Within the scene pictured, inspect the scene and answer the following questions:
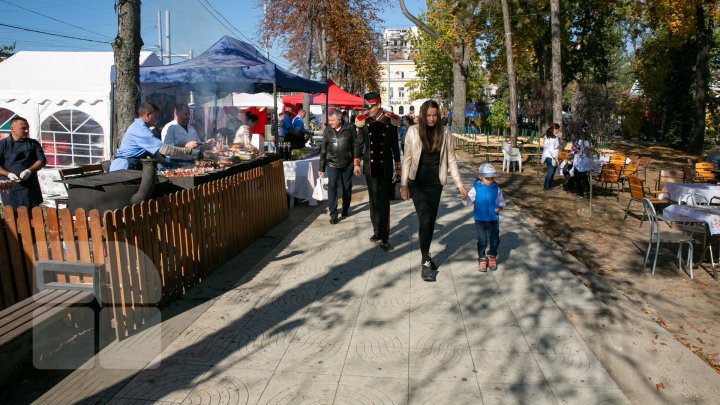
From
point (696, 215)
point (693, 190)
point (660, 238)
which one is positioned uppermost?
point (693, 190)

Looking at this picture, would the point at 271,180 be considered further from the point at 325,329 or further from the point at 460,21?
the point at 460,21

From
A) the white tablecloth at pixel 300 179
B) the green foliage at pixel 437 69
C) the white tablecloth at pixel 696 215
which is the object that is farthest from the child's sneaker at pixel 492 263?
the green foliage at pixel 437 69

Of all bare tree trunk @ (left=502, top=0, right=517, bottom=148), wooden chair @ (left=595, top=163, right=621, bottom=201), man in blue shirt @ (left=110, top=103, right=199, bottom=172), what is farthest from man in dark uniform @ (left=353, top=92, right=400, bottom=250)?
bare tree trunk @ (left=502, top=0, right=517, bottom=148)

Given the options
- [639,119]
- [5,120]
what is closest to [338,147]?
[5,120]

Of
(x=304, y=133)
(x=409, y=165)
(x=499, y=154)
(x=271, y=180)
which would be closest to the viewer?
(x=409, y=165)

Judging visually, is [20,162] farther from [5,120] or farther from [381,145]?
[5,120]

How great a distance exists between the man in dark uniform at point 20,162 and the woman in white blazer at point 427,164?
5335mm

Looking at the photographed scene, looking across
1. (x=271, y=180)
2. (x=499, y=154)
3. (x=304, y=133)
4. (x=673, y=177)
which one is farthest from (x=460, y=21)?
(x=271, y=180)

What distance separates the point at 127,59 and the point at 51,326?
4991 millimetres

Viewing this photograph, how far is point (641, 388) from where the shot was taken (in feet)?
12.8

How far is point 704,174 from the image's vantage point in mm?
11875

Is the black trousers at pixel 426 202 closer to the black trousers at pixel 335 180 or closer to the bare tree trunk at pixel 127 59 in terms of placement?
the black trousers at pixel 335 180

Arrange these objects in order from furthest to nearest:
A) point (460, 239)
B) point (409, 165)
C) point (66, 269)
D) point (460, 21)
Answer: point (460, 21), point (460, 239), point (409, 165), point (66, 269)

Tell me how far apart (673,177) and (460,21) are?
16.7 meters
